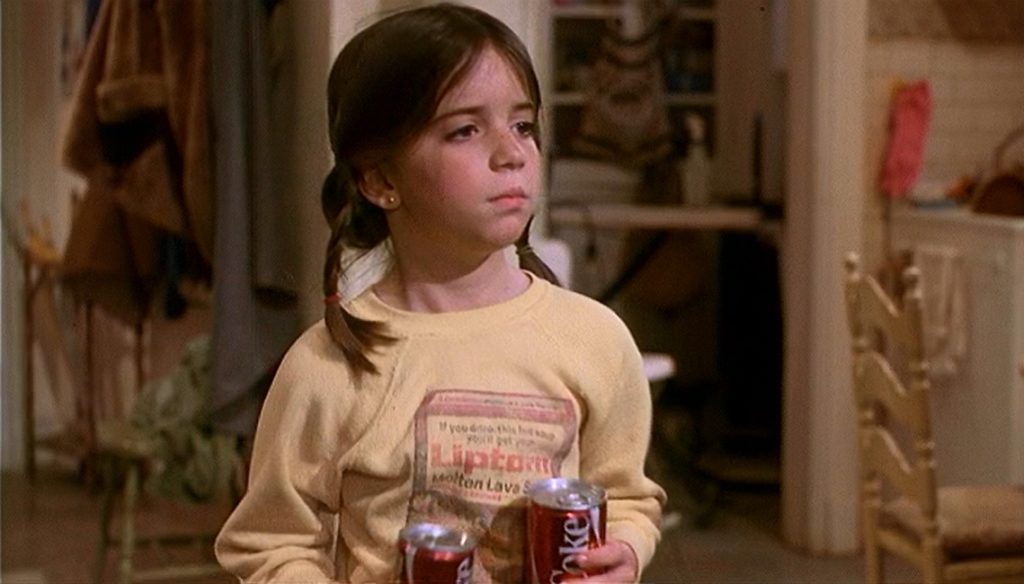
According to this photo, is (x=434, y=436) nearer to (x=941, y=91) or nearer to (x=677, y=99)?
(x=941, y=91)

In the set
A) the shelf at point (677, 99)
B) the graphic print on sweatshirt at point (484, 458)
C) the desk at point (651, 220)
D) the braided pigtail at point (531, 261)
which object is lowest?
the graphic print on sweatshirt at point (484, 458)

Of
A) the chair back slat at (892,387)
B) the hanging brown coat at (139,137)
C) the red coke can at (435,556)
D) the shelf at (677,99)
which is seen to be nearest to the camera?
the red coke can at (435,556)

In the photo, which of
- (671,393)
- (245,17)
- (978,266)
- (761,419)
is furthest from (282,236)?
(978,266)

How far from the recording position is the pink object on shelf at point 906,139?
0.65 metres

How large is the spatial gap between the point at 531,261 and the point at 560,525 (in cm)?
10

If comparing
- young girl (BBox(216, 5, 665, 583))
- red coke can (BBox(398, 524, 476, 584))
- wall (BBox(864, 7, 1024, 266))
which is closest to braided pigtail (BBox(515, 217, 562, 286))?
young girl (BBox(216, 5, 665, 583))

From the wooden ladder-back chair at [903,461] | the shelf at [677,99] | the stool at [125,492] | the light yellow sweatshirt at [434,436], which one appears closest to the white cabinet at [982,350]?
the wooden ladder-back chair at [903,461]

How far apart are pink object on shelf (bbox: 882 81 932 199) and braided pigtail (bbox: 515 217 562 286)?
0.22 m

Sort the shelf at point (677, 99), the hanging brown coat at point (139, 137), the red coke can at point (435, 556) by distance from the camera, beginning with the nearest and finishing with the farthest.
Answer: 1. the red coke can at point (435, 556)
2. the hanging brown coat at point (139, 137)
3. the shelf at point (677, 99)

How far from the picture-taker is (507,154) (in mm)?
468

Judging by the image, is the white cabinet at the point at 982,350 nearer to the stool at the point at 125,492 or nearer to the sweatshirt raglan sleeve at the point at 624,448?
the sweatshirt raglan sleeve at the point at 624,448

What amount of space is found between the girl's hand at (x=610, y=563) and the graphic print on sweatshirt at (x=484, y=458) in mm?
26

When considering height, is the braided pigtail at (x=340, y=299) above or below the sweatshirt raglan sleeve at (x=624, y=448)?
above

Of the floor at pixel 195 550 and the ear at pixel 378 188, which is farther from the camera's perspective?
the floor at pixel 195 550
